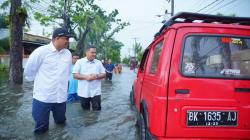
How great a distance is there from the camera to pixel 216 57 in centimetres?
378

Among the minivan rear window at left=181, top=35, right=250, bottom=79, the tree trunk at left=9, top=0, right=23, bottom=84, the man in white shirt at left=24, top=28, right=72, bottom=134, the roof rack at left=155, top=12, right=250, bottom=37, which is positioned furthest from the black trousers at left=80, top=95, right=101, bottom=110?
the tree trunk at left=9, top=0, right=23, bottom=84

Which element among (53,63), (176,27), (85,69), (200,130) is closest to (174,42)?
(176,27)

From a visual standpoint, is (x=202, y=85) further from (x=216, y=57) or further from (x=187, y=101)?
(x=216, y=57)

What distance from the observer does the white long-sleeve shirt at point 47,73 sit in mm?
5574

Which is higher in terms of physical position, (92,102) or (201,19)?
(201,19)

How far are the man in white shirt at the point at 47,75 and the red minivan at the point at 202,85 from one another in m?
2.41

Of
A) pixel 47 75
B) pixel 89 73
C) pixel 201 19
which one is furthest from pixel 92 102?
pixel 201 19

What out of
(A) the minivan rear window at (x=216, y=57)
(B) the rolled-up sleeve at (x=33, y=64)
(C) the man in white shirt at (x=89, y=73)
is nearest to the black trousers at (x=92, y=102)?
(C) the man in white shirt at (x=89, y=73)

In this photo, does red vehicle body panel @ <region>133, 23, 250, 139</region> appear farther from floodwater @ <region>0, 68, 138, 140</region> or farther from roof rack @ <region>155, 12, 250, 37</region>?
floodwater @ <region>0, 68, 138, 140</region>

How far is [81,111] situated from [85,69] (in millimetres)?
1193

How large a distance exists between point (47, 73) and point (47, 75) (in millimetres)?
35

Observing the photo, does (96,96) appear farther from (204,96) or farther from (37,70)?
(204,96)

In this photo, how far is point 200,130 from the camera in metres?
3.59

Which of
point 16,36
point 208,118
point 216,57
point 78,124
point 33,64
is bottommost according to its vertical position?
point 78,124
